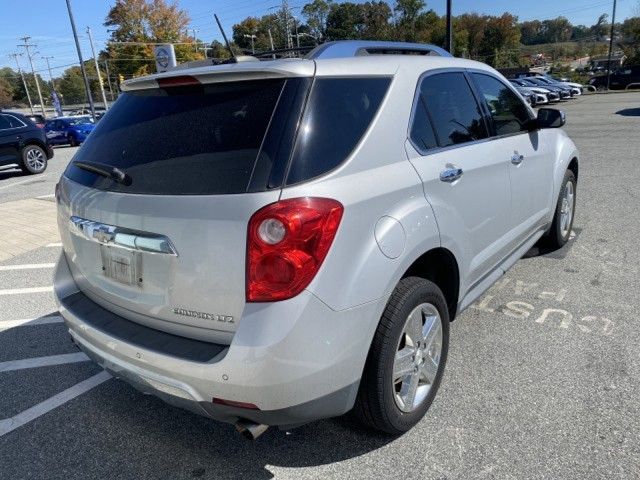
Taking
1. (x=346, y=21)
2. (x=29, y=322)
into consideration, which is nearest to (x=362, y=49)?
(x=29, y=322)

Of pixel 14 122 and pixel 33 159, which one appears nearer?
pixel 14 122

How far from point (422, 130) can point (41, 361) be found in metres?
2.93

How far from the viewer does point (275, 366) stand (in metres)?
1.84

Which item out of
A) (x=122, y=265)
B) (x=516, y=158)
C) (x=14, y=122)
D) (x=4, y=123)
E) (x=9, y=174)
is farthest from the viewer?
(x=9, y=174)

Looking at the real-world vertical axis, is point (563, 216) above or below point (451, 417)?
above

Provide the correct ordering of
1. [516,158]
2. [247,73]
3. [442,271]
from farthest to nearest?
1. [516,158]
2. [442,271]
3. [247,73]

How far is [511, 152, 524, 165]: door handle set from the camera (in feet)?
11.1

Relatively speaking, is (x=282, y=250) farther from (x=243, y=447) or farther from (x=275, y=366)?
(x=243, y=447)

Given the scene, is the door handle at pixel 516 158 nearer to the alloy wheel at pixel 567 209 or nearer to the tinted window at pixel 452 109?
the tinted window at pixel 452 109

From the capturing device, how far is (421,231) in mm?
2314

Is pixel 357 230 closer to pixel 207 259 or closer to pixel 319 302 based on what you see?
pixel 319 302

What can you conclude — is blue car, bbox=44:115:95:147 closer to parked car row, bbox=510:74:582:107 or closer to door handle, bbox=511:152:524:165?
parked car row, bbox=510:74:582:107

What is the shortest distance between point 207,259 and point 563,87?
1414 inches

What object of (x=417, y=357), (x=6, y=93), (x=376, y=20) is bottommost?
(x=417, y=357)
